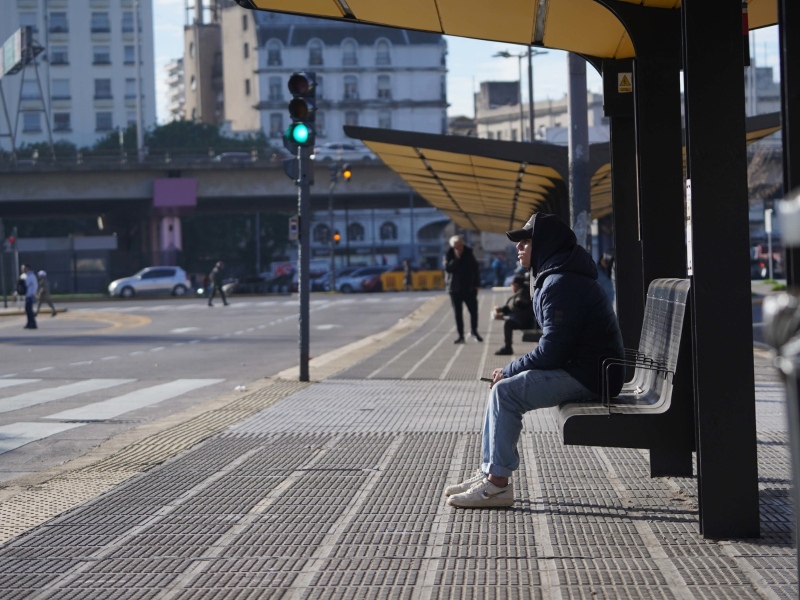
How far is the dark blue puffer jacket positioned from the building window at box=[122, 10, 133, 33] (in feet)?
386

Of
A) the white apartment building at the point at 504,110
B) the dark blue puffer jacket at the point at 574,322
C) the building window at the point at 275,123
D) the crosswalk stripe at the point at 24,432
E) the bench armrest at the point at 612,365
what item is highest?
the white apartment building at the point at 504,110

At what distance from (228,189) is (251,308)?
25700mm

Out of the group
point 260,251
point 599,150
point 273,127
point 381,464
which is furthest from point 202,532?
point 273,127

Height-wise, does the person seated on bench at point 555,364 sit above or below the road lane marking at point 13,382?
above

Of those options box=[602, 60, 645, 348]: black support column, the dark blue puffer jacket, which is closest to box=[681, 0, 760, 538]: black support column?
the dark blue puffer jacket

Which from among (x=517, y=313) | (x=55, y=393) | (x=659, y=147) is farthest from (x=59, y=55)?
(x=659, y=147)

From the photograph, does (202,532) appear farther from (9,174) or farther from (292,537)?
(9,174)

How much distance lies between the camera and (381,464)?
8188 millimetres

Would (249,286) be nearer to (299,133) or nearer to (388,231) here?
(388,231)

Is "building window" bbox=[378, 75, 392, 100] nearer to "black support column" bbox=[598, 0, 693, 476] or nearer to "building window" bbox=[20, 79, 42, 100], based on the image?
"building window" bbox=[20, 79, 42, 100]

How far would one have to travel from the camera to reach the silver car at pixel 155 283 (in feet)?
227

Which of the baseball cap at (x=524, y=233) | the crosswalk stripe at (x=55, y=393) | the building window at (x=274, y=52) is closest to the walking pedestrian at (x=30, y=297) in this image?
the crosswalk stripe at (x=55, y=393)

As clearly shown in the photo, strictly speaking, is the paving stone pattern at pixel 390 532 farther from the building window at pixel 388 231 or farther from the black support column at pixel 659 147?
the building window at pixel 388 231

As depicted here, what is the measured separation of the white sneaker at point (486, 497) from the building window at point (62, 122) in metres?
119
